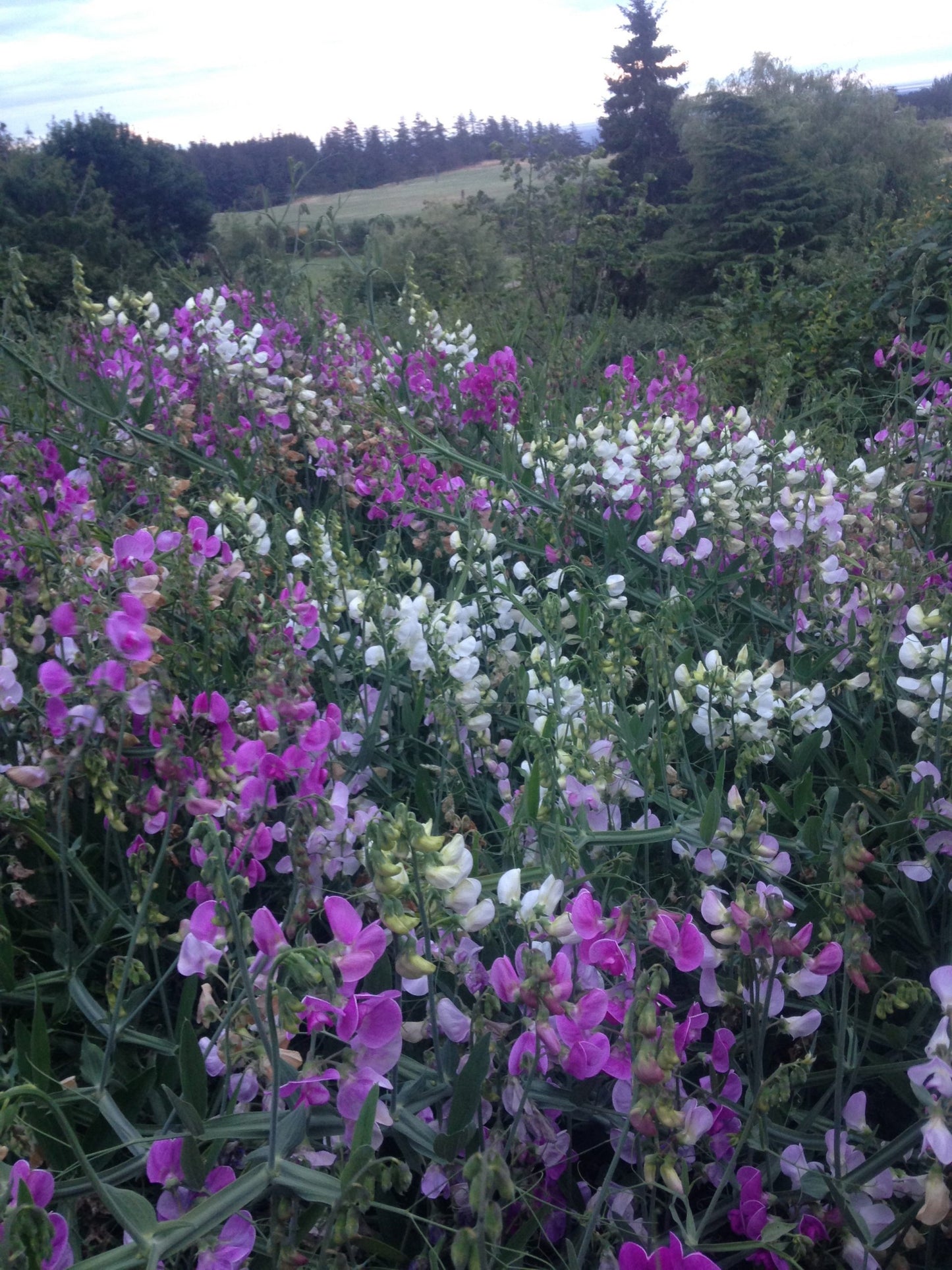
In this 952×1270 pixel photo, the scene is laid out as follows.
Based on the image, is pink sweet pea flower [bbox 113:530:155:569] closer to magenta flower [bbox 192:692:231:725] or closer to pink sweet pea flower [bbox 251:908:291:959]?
magenta flower [bbox 192:692:231:725]

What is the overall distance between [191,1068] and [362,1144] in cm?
28

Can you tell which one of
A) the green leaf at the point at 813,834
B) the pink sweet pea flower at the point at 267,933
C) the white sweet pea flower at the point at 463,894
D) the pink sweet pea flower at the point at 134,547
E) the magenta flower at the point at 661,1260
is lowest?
the magenta flower at the point at 661,1260

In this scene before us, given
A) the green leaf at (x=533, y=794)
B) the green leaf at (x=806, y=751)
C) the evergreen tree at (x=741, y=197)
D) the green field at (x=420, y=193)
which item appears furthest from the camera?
the green field at (x=420, y=193)

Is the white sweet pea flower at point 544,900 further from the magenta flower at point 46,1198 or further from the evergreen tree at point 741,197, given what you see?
the evergreen tree at point 741,197

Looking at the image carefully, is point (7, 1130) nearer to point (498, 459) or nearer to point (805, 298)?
point (498, 459)

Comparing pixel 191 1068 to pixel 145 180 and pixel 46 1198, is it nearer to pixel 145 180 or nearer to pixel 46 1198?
pixel 46 1198

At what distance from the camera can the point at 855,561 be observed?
173 centimetres

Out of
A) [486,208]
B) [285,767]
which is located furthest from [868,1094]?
[486,208]

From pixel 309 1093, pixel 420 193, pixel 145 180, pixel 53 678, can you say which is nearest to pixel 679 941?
pixel 309 1093

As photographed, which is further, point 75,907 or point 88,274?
point 88,274

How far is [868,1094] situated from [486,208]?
10.8 meters

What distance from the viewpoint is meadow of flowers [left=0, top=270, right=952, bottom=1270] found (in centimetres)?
80

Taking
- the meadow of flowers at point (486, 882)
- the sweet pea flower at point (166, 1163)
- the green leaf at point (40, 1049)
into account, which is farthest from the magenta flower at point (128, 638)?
the sweet pea flower at point (166, 1163)

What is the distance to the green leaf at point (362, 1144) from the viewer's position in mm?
653
